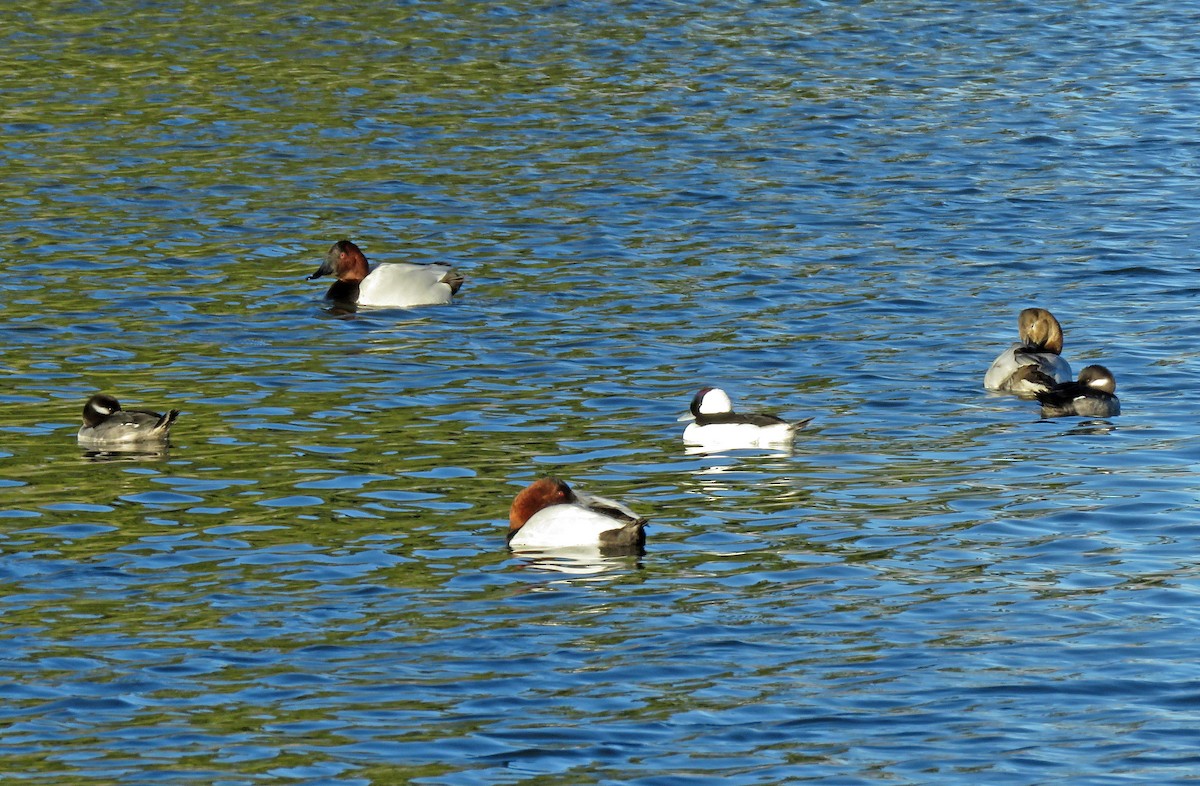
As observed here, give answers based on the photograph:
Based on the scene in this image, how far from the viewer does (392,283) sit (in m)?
22.3

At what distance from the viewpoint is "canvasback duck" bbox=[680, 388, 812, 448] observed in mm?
16188

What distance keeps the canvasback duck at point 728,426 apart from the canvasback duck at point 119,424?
4224mm

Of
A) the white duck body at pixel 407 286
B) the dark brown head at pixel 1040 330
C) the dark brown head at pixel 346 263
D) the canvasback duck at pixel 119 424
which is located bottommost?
the canvasback duck at pixel 119 424

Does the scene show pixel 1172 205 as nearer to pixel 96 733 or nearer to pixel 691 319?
pixel 691 319

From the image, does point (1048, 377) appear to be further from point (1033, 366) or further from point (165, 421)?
point (165, 421)

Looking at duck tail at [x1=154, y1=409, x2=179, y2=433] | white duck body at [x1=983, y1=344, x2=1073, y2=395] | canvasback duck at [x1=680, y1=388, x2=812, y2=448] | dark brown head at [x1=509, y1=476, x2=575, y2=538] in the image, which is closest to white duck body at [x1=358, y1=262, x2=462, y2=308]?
duck tail at [x1=154, y1=409, x2=179, y2=433]

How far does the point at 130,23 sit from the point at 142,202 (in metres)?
12.8

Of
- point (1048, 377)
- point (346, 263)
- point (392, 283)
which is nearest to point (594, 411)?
point (1048, 377)

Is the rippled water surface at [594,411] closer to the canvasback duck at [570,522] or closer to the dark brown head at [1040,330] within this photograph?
the canvasback duck at [570,522]

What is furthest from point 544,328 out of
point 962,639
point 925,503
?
point 962,639

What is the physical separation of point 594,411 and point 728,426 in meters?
1.81

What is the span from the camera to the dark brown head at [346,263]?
73.7ft

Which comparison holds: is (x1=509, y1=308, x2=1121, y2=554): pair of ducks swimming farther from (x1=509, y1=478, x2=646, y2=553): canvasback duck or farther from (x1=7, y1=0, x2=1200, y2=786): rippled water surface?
(x1=7, y1=0, x2=1200, y2=786): rippled water surface

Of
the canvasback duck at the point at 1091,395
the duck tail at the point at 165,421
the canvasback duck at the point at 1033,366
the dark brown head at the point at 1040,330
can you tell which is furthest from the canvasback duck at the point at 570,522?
the dark brown head at the point at 1040,330
